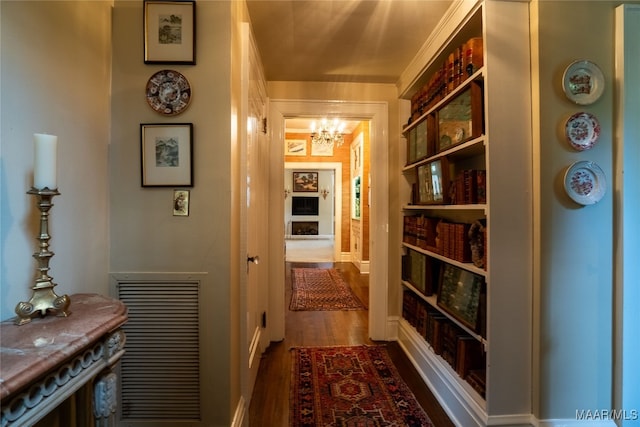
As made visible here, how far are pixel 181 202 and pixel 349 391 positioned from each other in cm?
165

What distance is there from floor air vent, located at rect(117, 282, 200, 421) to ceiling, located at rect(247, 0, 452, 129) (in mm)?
1669

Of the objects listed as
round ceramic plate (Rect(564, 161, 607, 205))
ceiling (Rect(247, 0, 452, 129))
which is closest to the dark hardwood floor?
round ceramic plate (Rect(564, 161, 607, 205))

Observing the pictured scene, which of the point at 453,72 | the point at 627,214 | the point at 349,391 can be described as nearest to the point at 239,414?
the point at 349,391

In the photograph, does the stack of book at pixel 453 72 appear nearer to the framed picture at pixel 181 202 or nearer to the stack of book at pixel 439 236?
the stack of book at pixel 439 236

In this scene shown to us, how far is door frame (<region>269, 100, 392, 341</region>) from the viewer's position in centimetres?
269

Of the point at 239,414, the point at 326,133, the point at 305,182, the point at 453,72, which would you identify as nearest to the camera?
the point at 239,414

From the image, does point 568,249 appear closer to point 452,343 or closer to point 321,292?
point 452,343

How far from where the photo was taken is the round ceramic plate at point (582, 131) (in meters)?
1.35

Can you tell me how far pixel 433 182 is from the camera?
6.81 ft

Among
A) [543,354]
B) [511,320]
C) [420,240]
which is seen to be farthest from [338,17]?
[543,354]

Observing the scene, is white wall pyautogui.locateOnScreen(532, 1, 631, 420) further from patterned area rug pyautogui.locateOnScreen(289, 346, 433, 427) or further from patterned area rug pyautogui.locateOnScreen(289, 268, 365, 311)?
patterned area rug pyautogui.locateOnScreen(289, 268, 365, 311)

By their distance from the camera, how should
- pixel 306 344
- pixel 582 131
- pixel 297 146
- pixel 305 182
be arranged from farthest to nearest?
pixel 305 182
pixel 297 146
pixel 306 344
pixel 582 131

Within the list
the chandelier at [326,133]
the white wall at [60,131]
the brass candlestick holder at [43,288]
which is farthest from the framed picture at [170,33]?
the chandelier at [326,133]

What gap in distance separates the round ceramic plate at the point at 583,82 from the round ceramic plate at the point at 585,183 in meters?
0.31
